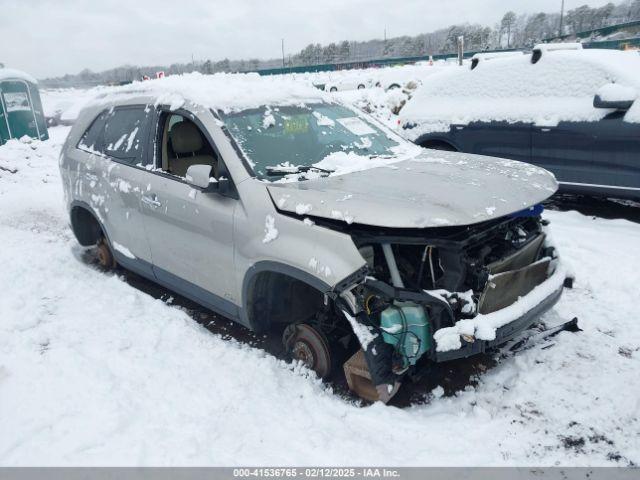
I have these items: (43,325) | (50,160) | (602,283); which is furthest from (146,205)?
(50,160)

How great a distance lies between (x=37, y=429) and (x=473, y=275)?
264 cm

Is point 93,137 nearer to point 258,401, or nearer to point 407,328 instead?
point 258,401

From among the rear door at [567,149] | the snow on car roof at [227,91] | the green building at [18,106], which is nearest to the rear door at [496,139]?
the rear door at [567,149]

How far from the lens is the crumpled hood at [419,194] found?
263cm

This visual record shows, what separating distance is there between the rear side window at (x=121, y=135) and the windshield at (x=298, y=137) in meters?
1.06

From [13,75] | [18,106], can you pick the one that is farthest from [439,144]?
[13,75]

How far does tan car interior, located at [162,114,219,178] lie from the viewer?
408cm

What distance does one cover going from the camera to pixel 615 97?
5.42 metres

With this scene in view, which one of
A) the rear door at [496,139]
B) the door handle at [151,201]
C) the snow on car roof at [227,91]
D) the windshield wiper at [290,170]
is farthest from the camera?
the rear door at [496,139]

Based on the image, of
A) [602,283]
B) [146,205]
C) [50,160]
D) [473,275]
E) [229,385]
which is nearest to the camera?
[473,275]

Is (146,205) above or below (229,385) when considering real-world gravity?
above

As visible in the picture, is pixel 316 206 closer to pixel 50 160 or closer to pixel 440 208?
pixel 440 208

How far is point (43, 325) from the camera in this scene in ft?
13.1

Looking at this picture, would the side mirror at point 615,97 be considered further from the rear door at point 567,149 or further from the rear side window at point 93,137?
the rear side window at point 93,137
